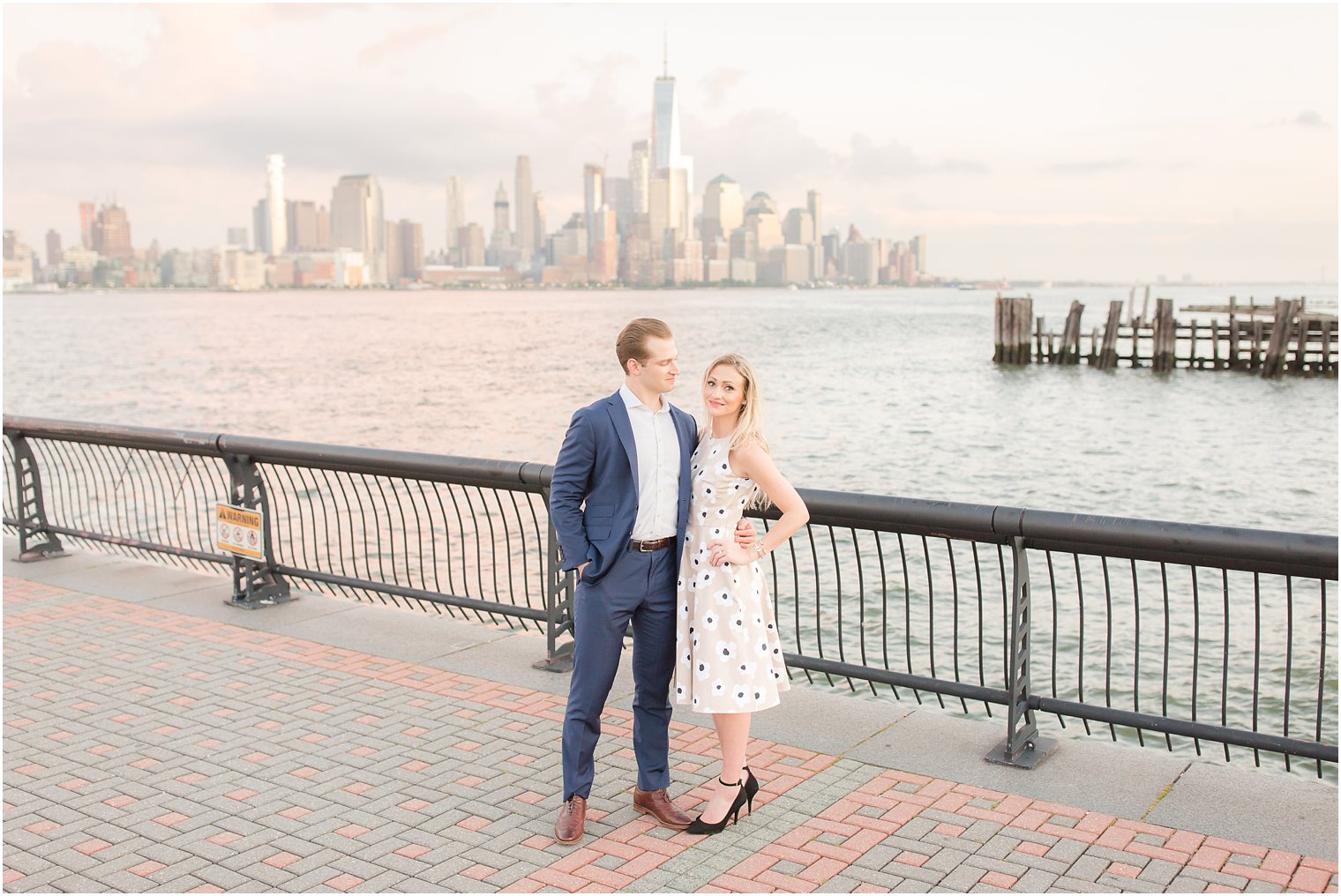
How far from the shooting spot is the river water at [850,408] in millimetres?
26391

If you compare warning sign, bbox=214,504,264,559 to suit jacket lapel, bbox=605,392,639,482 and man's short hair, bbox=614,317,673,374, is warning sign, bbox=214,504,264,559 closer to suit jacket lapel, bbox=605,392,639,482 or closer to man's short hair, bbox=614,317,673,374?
suit jacket lapel, bbox=605,392,639,482

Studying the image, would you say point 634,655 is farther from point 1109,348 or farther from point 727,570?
point 1109,348

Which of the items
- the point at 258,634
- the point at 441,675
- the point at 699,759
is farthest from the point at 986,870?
the point at 258,634

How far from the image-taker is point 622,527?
15.3 feet

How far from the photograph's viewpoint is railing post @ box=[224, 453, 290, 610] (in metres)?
8.59

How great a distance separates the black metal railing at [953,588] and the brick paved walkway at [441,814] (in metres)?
0.69

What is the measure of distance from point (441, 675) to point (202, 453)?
2827mm

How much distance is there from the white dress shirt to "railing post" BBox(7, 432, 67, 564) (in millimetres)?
7339

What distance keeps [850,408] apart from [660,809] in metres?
38.3

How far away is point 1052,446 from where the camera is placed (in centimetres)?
3269

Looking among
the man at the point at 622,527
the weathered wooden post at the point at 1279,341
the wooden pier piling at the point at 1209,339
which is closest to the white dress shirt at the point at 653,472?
the man at the point at 622,527

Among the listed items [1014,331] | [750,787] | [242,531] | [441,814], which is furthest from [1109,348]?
[441,814]

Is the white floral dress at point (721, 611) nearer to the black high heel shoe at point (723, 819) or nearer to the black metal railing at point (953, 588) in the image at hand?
the black high heel shoe at point (723, 819)

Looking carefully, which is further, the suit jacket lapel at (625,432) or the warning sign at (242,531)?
the warning sign at (242,531)
